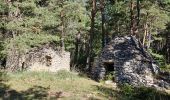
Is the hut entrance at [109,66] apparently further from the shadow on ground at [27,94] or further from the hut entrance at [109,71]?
the shadow on ground at [27,94]

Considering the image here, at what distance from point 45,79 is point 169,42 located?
32891 millimetres

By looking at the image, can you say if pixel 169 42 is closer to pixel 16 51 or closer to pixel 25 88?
pixel 16 51

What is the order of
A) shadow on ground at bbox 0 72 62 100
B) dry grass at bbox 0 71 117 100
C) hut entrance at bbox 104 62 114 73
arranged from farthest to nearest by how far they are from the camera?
hut entrance at bbox 104 62 114 73
dry grass at bbox 0 71 117 100
shadow on ground at bbox 0 72 62 100

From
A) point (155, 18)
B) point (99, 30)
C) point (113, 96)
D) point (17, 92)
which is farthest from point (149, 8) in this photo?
point (17, 92)

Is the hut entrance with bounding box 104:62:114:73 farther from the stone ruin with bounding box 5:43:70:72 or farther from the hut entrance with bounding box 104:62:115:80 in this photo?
the stone ruin with bounding box 5:43:70:72

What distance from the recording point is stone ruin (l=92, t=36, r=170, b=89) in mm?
21047

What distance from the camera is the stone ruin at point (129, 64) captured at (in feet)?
69.1

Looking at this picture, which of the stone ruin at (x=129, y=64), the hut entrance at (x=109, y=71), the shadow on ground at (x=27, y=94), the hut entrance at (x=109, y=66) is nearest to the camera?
the shadow on ground at (x=27, y=94)

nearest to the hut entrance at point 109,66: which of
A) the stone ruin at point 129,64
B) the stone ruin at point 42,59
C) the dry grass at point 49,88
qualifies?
the stone ruin at point 129,64

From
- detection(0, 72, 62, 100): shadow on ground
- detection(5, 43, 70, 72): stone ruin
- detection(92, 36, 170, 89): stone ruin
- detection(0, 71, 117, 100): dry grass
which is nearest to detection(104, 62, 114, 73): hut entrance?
detection(92, 36, 170, 89): stone ruin

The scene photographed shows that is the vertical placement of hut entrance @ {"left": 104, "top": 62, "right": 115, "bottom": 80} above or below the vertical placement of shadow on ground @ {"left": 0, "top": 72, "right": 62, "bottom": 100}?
below

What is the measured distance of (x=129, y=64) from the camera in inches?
858

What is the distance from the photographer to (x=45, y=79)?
20.1 metres

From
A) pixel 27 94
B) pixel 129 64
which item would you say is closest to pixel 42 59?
pixel 129 64
